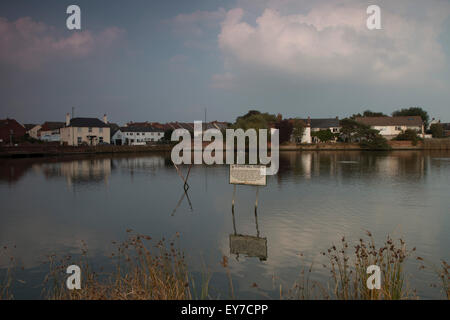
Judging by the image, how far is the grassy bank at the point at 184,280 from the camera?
294 inches

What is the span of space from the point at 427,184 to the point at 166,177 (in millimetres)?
24440

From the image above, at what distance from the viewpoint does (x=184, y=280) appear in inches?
361

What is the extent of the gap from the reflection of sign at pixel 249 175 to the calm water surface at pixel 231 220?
1.93 m

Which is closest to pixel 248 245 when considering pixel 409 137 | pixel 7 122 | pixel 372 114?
pixel 409 137

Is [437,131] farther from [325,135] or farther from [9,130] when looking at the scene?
[9,130]

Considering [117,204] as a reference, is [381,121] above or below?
above

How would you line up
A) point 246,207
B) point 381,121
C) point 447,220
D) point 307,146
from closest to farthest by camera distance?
point 447,220
point 246,207
point 307,146
point 381,121

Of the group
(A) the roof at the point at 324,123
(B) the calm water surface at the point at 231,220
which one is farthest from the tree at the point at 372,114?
(B) the calm water surface at the point at 231,220

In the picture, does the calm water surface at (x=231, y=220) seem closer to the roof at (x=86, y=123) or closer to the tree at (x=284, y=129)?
the roof at (x=86, y=123)

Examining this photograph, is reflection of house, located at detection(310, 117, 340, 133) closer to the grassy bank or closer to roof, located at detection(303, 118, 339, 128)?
roof, located at detection(303, 118, 339, 128)
